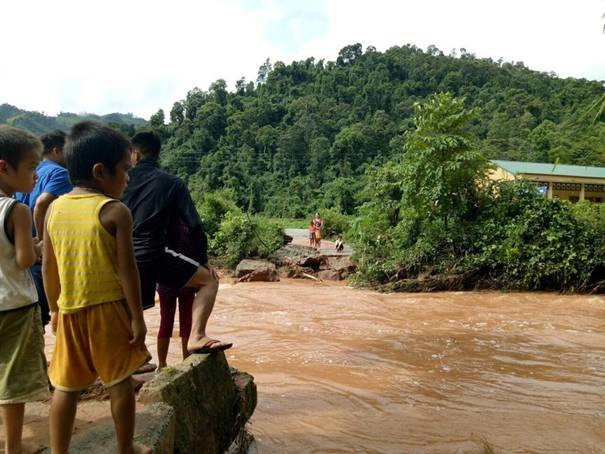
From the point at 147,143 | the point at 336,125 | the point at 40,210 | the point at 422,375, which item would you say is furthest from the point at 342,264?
the point at 336,125

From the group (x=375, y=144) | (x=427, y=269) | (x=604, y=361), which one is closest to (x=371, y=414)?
(x=604, y=361)

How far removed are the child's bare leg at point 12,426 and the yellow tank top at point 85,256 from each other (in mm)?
736

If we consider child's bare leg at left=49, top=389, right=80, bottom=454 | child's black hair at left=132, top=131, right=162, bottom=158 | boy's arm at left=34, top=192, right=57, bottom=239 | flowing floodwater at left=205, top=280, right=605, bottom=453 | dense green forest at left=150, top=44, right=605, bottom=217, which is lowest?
flowing floodwater at left=205, top=280, right=605, bottom=453

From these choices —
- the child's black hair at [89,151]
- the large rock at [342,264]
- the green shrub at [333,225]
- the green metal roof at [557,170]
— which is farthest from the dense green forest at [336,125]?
the child's black hair at [89,151]

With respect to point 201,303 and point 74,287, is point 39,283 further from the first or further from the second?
point 74,287

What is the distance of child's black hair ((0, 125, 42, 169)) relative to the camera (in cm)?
249

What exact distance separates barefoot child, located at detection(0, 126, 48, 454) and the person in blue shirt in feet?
1.50

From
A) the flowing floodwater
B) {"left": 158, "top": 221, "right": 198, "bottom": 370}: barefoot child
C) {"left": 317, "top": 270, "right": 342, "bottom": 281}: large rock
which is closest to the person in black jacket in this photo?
{"left": 158, "top": 221, "right": 198, "bottom": 370}: barefoot child

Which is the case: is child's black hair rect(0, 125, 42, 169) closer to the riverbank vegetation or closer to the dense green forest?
the riverbank vegetation

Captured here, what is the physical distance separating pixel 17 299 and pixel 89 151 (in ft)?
3.05

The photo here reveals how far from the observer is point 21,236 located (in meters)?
2.38

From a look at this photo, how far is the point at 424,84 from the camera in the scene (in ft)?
271

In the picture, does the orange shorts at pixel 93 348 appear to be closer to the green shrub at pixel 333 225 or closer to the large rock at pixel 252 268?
the large rock at pixel 252 268

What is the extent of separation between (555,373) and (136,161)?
5.21m
